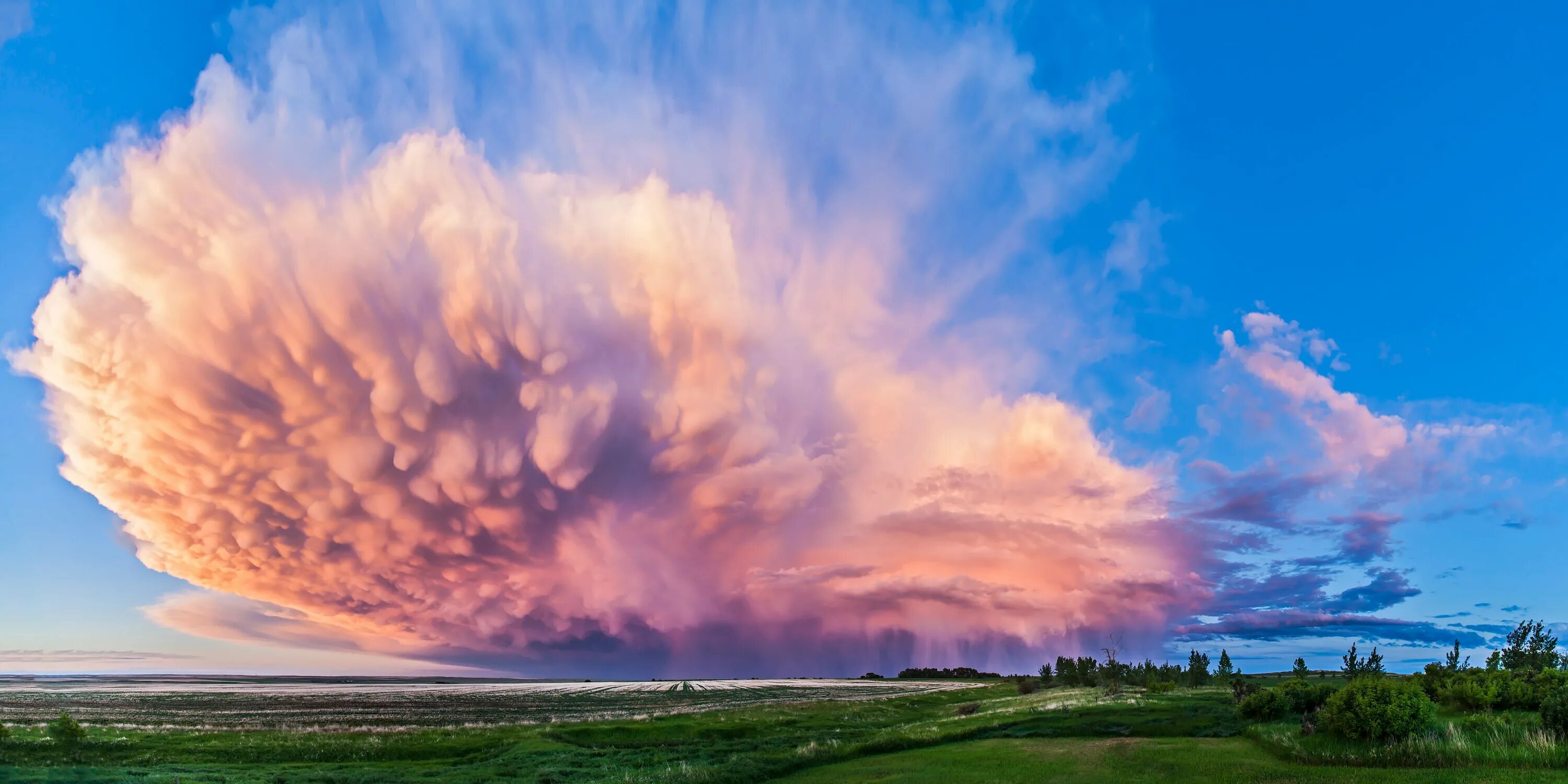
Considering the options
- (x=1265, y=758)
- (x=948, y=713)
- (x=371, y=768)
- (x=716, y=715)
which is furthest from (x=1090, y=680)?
(x=371, y=768)

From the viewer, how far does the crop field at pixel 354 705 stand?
259 feet

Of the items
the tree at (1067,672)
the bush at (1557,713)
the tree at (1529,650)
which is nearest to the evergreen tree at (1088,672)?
the tree at (1067,672)

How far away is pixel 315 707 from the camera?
349ft

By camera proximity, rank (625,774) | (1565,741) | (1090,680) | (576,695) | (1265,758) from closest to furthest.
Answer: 1. (1565,741)
2. (1265,758)
3. (625,774)
4. (1090,680)
5. (576,695)

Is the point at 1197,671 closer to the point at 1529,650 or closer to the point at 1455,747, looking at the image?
the point at 1529,650

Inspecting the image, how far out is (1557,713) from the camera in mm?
27906

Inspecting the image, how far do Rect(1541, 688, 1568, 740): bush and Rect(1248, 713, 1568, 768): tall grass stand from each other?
32cm

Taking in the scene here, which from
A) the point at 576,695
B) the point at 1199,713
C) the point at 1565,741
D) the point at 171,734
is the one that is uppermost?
the point at 1565,741

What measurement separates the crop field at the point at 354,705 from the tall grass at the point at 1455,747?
70.9 meters

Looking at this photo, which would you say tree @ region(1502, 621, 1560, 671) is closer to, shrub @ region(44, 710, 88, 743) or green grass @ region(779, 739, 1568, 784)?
green grass @ region(779, 739, 1568, 784)

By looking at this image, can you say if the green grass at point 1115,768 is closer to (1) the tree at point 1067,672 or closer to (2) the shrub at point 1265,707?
(2) the shrub at point 1265,707

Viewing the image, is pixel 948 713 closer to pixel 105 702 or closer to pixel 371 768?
pixel 371 768

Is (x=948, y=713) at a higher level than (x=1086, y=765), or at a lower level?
lower

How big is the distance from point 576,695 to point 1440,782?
156 meters
